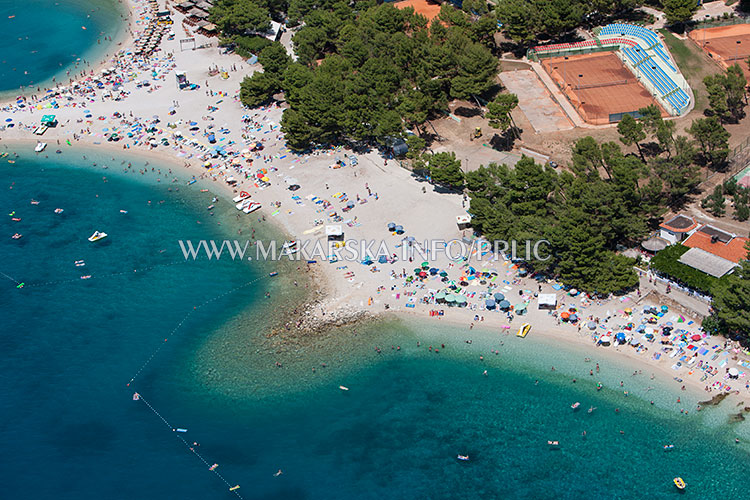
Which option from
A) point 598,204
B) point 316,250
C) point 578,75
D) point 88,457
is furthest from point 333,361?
point 578,75

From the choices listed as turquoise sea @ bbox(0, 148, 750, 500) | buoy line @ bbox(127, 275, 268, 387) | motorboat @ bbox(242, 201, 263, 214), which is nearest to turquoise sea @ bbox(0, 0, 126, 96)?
motorboat @ bbox(242, 201, 263, 214)

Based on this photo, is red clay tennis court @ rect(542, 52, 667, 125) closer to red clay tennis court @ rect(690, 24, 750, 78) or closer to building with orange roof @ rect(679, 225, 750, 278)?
red clay tennis court @ rect(690, 24, 750, 78)

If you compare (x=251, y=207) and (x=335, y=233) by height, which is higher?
(x=251, y=207)

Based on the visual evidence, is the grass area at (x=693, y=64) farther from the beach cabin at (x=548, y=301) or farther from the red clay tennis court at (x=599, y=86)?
the beach cabin at (x=548, y=301)

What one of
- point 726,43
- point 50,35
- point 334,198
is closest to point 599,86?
point 726,43

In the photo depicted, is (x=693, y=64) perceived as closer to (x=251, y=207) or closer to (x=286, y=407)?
(x=251, y=207)

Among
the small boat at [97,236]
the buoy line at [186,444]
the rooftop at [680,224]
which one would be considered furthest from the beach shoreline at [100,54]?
the rooftop at [680,224]

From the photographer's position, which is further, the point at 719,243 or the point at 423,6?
the point at 423,6
